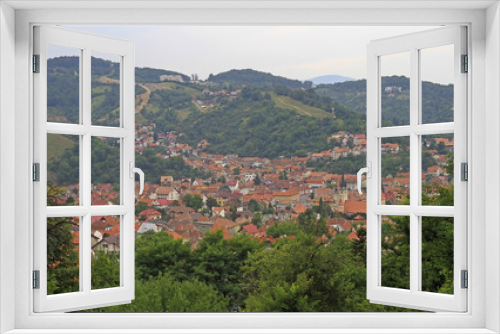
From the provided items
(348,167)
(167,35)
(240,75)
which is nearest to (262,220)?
(348,167)

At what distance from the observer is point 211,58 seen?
28.3 ft

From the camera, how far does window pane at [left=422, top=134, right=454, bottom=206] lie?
5285 mm

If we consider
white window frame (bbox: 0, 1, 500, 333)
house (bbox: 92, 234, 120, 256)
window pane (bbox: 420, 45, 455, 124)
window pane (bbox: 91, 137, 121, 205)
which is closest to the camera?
white window frame (bbox: 0, 1, 500, 333)

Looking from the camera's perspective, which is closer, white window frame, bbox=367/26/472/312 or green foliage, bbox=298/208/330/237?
white window frame, bbox=367/26/472/312

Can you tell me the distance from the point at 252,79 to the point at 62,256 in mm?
5216

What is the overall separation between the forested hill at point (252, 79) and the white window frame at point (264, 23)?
6.74m

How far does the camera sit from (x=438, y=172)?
5547mm

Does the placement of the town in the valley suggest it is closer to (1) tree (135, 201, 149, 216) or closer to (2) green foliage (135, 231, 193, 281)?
(1) tree (135, 201, 149, 216)

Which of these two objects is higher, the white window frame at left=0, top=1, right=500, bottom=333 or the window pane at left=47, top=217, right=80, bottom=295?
the white window frame at left=0, top=1, right=500, bottom=333

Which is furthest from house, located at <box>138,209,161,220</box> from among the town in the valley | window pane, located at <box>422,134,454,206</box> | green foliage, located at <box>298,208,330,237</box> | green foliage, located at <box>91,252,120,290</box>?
window pane, located at <box>422,134,454,206</box>

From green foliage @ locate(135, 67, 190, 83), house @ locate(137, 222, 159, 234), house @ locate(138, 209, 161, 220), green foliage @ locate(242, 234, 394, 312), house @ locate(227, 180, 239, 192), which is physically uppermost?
green foliage @ locate(135, 67, 190, 83)

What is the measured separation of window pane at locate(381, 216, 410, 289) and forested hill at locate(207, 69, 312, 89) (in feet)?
12.4

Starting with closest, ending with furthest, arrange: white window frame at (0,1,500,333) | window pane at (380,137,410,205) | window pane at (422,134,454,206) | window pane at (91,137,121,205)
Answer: white window frame at (0,1,500,333), window pane at (422,134,454,206), window pane at (380,137,410,205), window pane at (91,137,121,205)

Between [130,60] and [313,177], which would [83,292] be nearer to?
[130,60]
